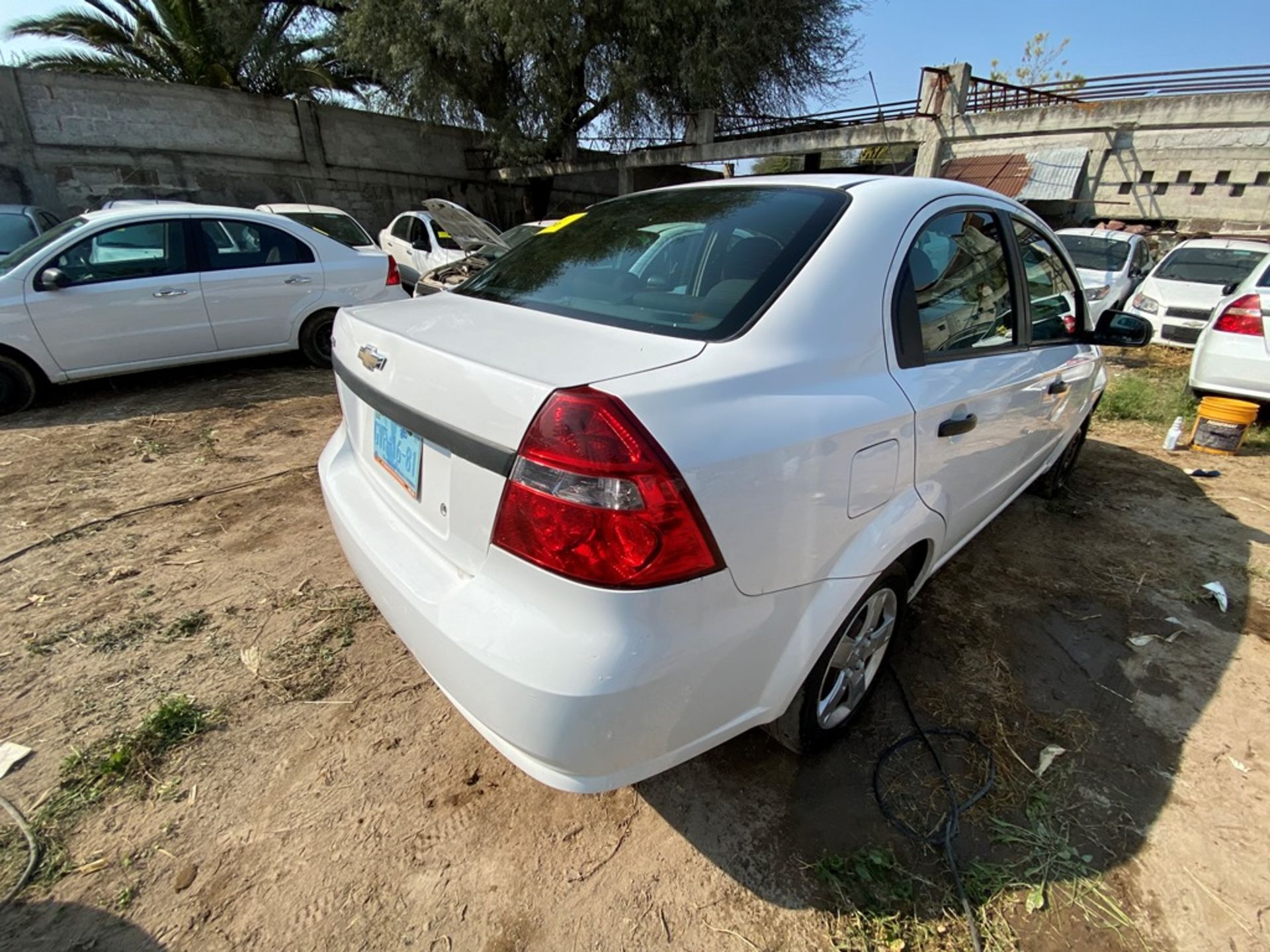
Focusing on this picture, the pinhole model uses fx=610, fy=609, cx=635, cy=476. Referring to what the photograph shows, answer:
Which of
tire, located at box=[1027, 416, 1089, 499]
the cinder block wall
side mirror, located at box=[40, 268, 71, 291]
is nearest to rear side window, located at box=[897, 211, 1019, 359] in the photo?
tire, located at box=[1027, 416, 1089, 499]

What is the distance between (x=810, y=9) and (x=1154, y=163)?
844 cm

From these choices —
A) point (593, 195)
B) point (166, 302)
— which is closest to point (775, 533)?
point (166, 302)

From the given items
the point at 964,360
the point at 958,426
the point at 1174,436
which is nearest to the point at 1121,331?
the point at 964,360

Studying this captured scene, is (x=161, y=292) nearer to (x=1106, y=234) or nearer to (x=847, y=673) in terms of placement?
(x=847, y=673)

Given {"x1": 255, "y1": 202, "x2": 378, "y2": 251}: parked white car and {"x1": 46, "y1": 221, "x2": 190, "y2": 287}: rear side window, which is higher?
{"x1": 255, "y1": 202, "x2": 378, "y2": 251}: parked white car

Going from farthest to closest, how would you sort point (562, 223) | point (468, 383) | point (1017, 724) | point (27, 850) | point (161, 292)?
1. point (161, 292)
2. point (562, 223)
3. point (1017, 724)
4. point (27, 850)
5. point (468, 383)

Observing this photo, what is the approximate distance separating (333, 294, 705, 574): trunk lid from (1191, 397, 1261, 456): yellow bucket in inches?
209

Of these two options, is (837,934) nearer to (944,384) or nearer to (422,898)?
(422,898)

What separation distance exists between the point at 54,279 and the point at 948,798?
6.33 m

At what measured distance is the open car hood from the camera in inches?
365

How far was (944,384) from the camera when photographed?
179 centimetres

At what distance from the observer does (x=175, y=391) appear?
527 cm

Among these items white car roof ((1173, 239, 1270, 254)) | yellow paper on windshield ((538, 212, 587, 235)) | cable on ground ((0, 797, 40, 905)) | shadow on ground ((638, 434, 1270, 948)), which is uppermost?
yellow paper on windshield ((538, 212, 587, 235))

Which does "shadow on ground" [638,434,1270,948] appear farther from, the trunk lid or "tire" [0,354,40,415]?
"tire" [0,354,40,415]
